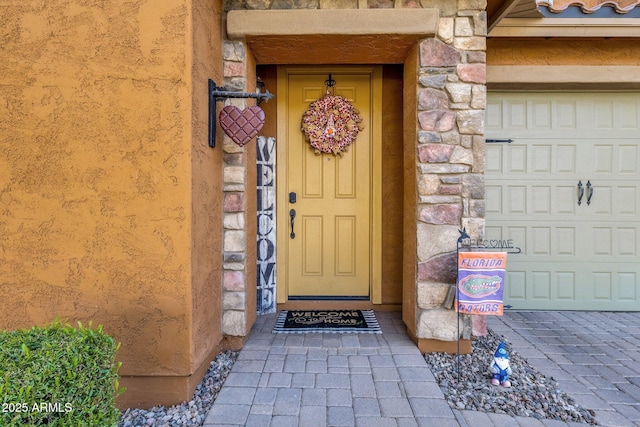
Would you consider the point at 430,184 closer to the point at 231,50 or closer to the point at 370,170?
the point at 370,170

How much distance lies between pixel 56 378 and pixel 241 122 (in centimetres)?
163

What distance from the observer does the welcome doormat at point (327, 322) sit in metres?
2.79

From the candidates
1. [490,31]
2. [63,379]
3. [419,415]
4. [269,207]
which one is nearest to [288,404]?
[419,415]

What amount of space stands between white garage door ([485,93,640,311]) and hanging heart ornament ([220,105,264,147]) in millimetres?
2340

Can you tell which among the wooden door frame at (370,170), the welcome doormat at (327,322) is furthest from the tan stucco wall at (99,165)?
the wooden door frame at (370,170)

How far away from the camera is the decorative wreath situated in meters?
3.21

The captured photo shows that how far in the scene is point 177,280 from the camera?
188 centimetres

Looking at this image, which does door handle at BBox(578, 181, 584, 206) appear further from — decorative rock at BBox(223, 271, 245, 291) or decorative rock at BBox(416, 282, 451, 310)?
decorative rock at BBox(223, 271, 245, 291)

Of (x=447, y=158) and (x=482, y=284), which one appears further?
(x=447, y=158)

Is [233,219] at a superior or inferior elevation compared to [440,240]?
superior

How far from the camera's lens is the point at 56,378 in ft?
4.01

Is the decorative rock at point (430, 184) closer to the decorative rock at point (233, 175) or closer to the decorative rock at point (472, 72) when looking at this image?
the decorative rock at point (472, 72)

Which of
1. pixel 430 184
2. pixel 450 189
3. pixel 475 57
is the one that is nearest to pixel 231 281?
pixel 430 184

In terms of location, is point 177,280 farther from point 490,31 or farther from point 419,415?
point 490,31
